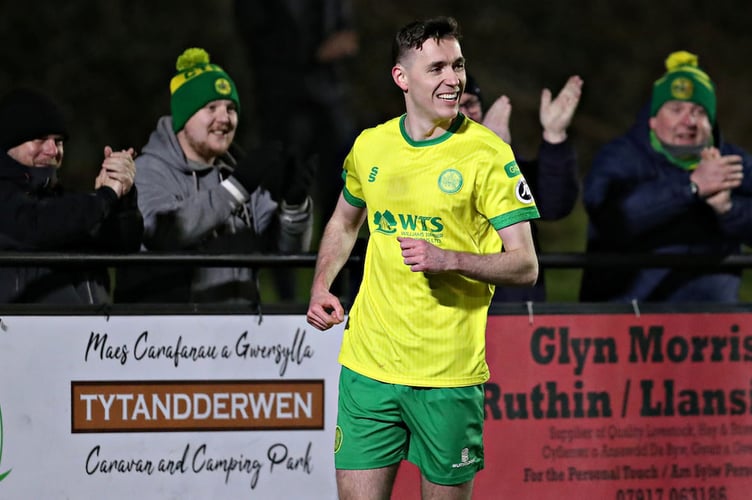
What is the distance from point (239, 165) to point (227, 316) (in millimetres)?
634

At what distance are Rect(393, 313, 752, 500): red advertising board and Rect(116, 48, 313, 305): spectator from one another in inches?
41.3

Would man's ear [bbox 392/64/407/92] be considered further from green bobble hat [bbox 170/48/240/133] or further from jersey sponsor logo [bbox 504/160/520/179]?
green bobble hat [bbox 170/48/240/133]

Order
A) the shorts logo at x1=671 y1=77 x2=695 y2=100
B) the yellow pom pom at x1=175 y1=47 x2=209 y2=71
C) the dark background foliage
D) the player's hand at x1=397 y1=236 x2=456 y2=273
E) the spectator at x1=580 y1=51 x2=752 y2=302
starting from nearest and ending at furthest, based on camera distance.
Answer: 1. the player's hand at x1=397 y1=236 x2=456 y2=273
2. the spectator at x1=580 y1=51 x2=752 y2=302
3. the yellow pom pom at x1=175 y1=47 x2=209 y2=71
4. the shorts logo at x1=671 y1=77 x2=695 y2=100
5. the dark background foliage

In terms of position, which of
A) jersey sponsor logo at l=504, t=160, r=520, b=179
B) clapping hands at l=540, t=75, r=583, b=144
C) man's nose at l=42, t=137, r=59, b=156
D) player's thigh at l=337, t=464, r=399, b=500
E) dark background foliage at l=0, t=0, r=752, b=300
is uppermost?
dark background foliage at l=0, t=0, r=752, b=300

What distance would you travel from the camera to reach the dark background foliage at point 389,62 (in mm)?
19578

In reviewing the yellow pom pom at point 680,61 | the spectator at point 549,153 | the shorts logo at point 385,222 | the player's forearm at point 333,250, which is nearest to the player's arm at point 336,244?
the player's forearm at point 333,250

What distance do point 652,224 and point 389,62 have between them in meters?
15.2

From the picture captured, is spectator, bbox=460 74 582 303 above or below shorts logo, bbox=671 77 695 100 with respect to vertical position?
below

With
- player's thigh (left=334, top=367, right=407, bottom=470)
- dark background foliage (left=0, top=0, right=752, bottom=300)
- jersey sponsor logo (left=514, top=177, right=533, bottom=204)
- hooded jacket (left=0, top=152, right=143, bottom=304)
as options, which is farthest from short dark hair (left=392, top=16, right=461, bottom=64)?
dark background foliage (left=0, top=0, right=752, bottom=300)

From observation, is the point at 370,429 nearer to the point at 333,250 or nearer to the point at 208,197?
the point at 333,250

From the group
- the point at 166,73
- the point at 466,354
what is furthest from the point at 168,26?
the point at 466,354

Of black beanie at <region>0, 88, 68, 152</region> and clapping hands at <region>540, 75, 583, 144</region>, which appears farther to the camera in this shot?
clapping hands at <region>540, 75, 583, 144</region>

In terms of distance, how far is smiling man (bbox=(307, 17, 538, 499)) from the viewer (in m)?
4.37

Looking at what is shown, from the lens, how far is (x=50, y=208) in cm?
524
